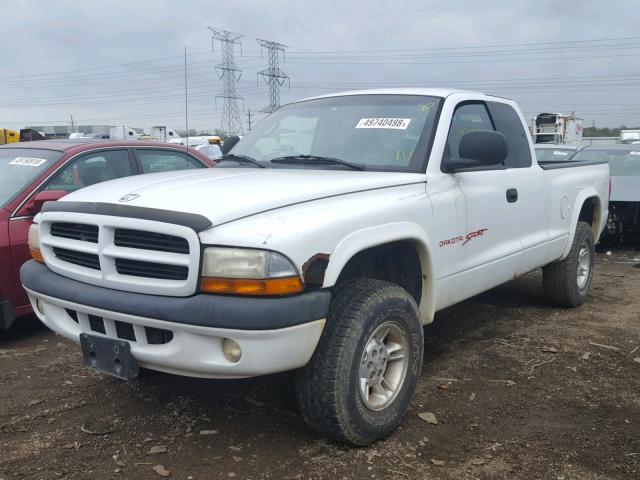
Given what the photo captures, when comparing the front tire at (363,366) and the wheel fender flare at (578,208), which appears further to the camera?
the wheel fender flare at (578,208)

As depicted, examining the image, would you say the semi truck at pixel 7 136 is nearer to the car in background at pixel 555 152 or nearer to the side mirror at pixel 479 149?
the car in background at pixel 555 152

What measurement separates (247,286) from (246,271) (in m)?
0.06

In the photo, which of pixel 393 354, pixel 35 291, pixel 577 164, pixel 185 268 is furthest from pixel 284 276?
pixel 577 164

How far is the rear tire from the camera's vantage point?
5602 millimetres

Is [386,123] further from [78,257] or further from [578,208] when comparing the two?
[578,208]

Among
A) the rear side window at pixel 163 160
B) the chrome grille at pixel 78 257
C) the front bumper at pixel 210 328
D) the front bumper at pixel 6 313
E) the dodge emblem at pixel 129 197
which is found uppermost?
the rear side window at pixel 163 160

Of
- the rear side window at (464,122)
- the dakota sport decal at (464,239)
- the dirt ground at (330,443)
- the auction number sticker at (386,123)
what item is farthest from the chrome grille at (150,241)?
the rear side window at (464,122)

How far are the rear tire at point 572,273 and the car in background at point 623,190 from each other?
3.68 meters

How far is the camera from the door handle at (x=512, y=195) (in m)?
4.33

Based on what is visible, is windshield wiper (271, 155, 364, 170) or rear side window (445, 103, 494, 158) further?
rear side window (445, 103, 494, 158)

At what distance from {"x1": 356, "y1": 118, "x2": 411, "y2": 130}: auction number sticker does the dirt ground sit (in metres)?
1.61

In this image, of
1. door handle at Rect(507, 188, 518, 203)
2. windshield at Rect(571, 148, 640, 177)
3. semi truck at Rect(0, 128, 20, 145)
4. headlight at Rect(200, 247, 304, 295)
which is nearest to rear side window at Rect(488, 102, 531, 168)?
door handle at Rect(507, 188, 518, 203)

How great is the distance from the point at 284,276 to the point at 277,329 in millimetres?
220

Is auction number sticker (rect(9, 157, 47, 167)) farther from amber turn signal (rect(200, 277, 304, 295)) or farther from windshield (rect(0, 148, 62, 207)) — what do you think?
amber turn signal (rect(200, 277, 304, 295))
